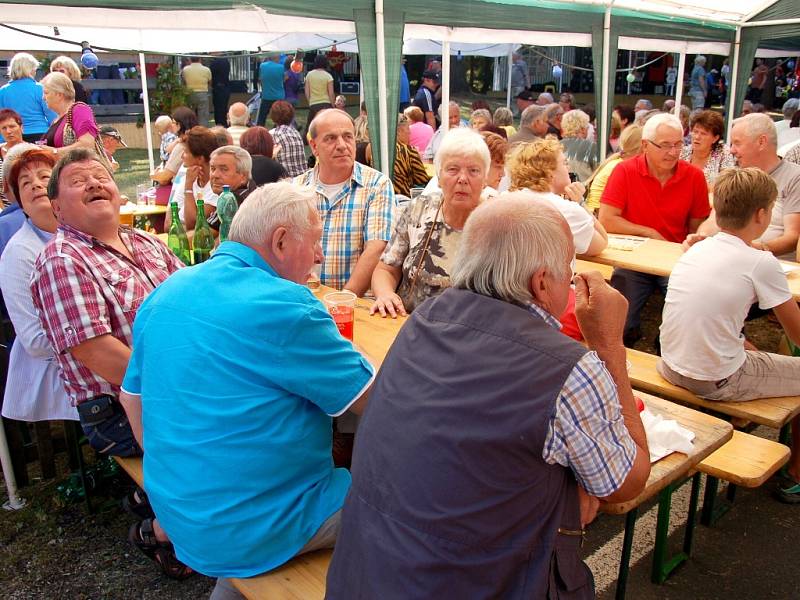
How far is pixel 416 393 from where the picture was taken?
1258 millimetres

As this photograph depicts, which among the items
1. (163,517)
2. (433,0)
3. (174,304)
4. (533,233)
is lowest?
(163,517)

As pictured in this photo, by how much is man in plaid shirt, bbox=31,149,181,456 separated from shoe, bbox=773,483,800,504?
2.52 metres

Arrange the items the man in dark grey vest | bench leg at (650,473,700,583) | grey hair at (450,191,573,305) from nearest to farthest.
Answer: the man in dark grey vest
grey hair at (450,191,573,305)
bench leg at (650,473,700,583)

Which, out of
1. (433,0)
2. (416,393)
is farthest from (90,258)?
(433,0)

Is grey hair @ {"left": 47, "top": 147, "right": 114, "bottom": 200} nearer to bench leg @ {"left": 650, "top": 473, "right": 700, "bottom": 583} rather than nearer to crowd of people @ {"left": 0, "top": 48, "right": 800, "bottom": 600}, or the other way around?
crowd of people @ {"left": 0, "top": 48, "right": 800, "bottom": 600}

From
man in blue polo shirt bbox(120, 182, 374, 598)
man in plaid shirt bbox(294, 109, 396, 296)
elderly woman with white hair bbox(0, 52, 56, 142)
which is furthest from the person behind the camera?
elderly woman with white hair bbox(0, 52, 56, 142)

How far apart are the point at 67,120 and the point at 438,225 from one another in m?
4.46

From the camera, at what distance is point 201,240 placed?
3.57 metres

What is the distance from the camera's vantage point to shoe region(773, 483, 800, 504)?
2.84m

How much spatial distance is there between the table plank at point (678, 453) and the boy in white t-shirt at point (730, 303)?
1.98 feet

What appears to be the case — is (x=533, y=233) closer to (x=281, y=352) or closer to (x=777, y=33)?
(x=281, y=352)

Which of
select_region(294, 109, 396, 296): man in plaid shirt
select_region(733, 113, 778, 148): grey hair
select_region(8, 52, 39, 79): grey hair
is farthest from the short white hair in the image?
select_region(8, 52, 39, 79): grey hair

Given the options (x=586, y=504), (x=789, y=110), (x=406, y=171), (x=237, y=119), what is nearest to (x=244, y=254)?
(x=586, y=504)

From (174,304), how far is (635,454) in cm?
103
